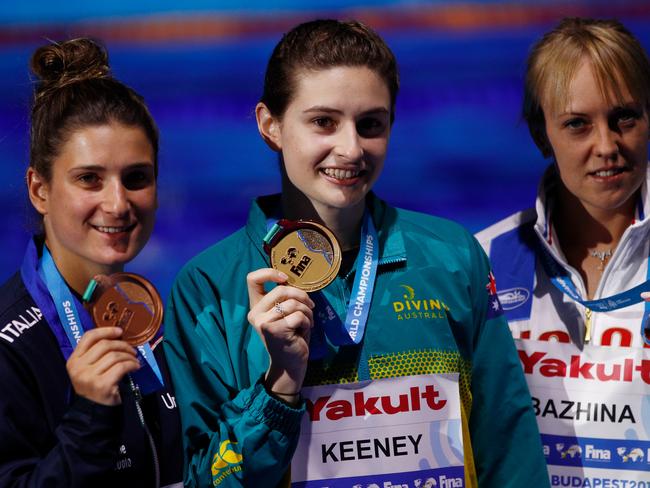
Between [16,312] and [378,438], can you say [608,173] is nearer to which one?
[378,438]

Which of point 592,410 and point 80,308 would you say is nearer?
point 80,308

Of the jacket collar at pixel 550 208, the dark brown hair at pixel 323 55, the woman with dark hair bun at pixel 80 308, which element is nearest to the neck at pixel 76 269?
the woman with dark hair bun at pixel 80 308

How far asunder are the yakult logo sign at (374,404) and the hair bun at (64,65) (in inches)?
A: 40.6

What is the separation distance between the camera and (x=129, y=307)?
2.30 m

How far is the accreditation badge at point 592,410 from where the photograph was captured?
2.83 metres

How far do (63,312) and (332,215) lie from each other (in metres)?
0.68

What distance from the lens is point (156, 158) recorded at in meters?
2.70

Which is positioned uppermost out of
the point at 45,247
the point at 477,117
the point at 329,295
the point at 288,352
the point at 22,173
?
the point at 477,117

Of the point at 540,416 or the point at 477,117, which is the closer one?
the point at 540,416

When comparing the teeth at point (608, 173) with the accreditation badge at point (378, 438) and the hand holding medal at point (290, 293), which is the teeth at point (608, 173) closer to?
the accreditation badge at point (378, 438)

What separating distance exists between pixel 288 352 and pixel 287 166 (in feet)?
1.57

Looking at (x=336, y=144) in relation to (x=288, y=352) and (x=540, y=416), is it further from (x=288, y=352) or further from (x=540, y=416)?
(x=540, y=416)

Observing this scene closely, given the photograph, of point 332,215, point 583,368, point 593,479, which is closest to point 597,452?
point 593,479

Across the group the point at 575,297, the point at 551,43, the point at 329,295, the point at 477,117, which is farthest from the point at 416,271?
the point at 477,117
